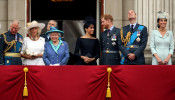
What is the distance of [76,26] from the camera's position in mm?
13773

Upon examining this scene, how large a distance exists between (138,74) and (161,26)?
1726 mm

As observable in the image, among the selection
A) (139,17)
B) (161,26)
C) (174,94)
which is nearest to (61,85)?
(174,94)

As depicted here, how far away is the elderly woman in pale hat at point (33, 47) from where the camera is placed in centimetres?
846

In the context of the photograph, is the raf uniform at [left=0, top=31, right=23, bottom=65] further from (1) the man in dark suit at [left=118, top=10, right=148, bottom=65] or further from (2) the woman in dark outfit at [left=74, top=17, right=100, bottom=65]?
(1) the man in dark suit at [left=118, top=10, right=148, bottom=65]

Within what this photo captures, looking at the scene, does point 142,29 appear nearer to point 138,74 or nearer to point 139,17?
point 138,74

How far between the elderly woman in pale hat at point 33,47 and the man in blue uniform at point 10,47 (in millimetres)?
205

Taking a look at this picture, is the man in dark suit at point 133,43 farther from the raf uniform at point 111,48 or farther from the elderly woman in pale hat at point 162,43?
the elderly woman in pale hat at point 162,43

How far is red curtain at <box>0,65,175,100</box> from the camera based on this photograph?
6.96 meters

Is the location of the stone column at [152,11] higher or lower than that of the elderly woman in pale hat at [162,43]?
higher

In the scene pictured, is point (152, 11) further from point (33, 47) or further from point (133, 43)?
point (33, 47)

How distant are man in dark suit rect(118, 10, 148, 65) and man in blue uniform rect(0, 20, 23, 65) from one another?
7.46ft

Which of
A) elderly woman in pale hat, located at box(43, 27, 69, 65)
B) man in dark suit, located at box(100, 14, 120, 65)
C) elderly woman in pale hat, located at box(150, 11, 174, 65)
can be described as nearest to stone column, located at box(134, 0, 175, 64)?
elderly woman in pale hat, located at box(150, 11, 174, 65)

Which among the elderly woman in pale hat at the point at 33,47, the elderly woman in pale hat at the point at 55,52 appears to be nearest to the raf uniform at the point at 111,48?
the elderly woman in pale hat at the point at 55,52

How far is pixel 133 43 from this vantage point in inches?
315
